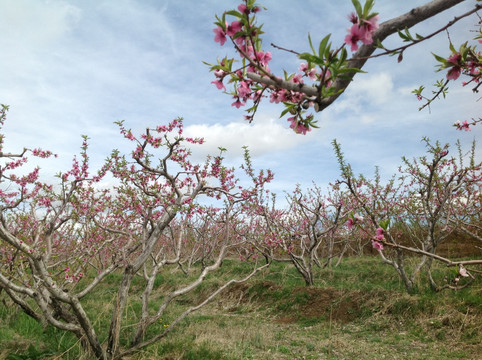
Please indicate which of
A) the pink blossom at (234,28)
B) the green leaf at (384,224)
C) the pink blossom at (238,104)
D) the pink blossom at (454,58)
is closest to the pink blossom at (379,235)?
the green leaf at (384,224)

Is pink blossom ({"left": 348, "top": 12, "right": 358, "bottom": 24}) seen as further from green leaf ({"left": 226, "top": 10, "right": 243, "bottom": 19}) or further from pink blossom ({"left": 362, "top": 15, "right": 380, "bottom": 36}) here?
green leaf ({"left": 226, "top": 10, "right": 243, "bottom": 19})

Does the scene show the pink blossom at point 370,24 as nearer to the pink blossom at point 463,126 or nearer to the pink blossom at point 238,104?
the pink blossom at point 238,104

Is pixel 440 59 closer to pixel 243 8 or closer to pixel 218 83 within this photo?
pixel 243 8

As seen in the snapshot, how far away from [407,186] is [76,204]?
35.9 ft

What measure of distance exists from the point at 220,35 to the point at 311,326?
673 cm

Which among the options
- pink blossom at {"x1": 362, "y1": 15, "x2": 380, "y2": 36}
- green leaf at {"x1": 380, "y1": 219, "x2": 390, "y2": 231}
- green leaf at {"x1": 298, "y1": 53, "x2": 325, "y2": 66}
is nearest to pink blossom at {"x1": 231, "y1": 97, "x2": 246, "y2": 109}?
green leaf at {"x1": 298, "y1": 53, "x2": 325, "y2": 66}

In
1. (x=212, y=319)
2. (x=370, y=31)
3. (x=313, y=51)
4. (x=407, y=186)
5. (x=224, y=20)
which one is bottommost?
(x=212, y=319)

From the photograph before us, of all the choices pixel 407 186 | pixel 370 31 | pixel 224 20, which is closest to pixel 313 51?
pixel 370 31

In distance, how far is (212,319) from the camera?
7504 mm

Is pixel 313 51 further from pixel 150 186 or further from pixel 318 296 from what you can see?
pixel 318 296

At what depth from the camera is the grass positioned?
16.0 ft

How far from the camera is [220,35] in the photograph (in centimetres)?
192

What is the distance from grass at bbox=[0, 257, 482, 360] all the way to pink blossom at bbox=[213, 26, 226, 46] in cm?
408

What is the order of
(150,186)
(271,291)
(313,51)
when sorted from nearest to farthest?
(313,51)
(150,186)
(271,291)
